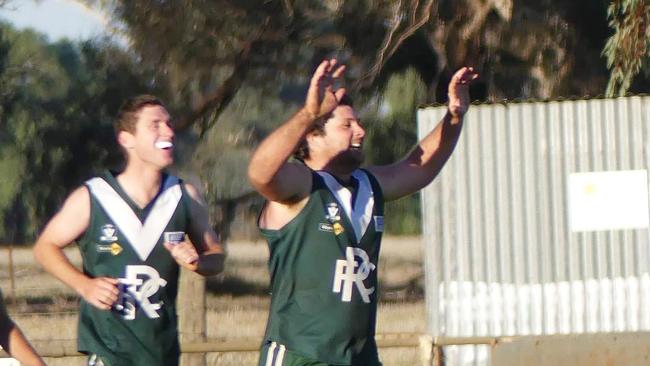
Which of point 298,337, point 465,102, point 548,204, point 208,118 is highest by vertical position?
point 208,118

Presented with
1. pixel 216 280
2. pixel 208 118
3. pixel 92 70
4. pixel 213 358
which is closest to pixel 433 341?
pixel 213 358

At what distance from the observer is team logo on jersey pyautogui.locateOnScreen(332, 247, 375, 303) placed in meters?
5.82

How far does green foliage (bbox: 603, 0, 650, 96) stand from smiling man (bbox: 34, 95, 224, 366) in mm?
9435

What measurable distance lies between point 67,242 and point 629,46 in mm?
10000

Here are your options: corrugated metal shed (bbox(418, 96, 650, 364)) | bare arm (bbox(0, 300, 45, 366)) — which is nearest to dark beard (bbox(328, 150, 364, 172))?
bare arm (bbox(0, 300, 45, 366))

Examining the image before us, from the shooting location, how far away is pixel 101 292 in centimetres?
588

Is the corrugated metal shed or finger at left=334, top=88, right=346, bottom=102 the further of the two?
the corrugated metal shed

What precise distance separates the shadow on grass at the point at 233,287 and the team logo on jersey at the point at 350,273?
2206cm

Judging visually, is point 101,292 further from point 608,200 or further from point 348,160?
point 608,200

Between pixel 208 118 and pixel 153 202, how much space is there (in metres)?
11.6

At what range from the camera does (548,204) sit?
1202cm

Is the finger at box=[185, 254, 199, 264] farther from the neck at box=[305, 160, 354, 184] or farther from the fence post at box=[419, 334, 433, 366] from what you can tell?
the fence post at box=[419, 334, 433, 366]

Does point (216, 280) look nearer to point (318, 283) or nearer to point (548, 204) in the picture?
point (548, 204)

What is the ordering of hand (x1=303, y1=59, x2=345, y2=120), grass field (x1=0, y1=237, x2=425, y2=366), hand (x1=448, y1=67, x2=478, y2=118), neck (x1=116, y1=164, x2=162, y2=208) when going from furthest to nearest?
grass field (x1=0, y1=237, x2=425, y2=366) < hand (x1=448, y1=67, x2=478, y2=118) < neck (x1=116, y1=164, x2=162, y2=208) < hand (x1=303, y1=59, x2=345, y2=120)
